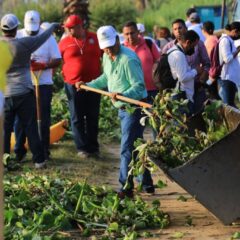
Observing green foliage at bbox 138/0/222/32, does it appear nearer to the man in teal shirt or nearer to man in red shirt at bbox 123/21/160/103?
man in red shirt at bbox 123/21/160/103

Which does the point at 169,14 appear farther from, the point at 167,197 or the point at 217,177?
the point at 217,177

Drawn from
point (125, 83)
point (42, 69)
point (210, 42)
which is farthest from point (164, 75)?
point (210, 42)

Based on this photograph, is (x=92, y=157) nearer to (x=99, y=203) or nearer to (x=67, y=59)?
(x=67, y=59)

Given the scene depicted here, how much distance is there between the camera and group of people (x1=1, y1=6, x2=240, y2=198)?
24.9 ft

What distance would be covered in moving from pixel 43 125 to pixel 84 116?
696 mm

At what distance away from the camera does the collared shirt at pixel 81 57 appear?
974cm

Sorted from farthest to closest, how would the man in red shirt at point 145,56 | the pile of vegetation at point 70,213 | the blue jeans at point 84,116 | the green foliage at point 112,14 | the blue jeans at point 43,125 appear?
the green foliage at point 112,14
the blue jeans at point 84,116
the blue jeans at point 43,125
the man in red shirt at point 145,56
the pile of vegetation at point 70,213

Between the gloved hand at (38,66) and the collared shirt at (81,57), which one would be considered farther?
the collared shirt at (81,57)

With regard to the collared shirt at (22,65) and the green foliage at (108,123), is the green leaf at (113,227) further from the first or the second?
the green foliage at (108,123)

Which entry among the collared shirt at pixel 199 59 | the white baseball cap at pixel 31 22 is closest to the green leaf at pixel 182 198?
the collared shirt at pixel 199 59

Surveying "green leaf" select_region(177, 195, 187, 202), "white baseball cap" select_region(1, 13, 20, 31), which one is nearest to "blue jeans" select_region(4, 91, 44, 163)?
"white baseball cap" select_region(1, 13, 20, 31)

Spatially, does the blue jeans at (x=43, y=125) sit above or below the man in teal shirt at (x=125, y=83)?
below

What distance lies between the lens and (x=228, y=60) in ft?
36.4

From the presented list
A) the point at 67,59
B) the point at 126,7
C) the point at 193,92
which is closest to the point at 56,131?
the point at 67,59
